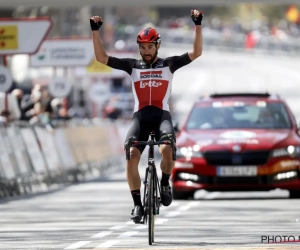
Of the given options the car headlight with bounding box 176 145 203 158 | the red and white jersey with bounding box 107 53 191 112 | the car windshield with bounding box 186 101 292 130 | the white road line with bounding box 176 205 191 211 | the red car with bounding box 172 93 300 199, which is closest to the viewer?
the red and white jersey with bounding box 107 53 191 112

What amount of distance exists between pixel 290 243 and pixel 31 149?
13192 mm

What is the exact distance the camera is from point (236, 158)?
20.8m

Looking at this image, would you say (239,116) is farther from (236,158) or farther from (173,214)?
(173,214)

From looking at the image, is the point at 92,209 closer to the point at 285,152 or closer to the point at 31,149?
the point at 285,152

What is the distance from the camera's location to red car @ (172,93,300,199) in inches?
814

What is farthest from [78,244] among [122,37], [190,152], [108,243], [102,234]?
[122,37]

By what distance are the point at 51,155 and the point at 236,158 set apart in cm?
773

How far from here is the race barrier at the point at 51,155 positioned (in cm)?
2438

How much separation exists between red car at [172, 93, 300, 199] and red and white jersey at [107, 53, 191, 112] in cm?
644

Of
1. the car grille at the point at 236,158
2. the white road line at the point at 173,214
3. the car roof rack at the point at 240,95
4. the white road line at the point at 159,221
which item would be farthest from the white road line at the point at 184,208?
the car roof rack at the point at 240,95

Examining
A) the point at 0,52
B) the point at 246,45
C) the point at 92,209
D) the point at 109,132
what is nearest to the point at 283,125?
the point at 92,209

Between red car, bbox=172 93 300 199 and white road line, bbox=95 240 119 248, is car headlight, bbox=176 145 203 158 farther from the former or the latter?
white road line, bbox=95 240 119 248

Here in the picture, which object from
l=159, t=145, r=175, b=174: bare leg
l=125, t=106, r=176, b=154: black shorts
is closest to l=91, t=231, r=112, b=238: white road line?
l=159, t=145, r=175, b=174: bare leg

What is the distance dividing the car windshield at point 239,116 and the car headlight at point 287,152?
0.92 m
